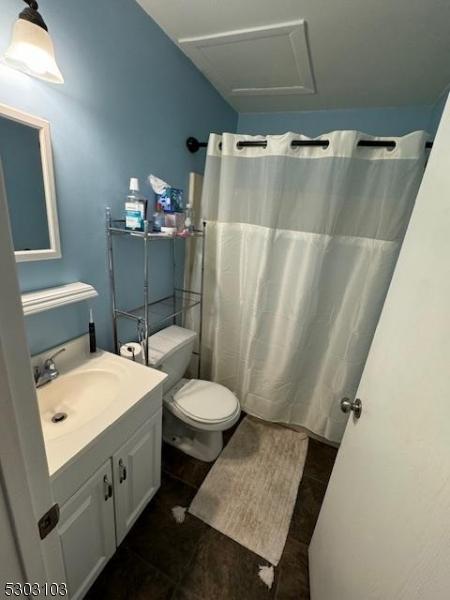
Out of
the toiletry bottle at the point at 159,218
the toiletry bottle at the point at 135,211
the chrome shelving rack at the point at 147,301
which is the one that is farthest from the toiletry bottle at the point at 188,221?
the toiletry bottle at the point at 135,211

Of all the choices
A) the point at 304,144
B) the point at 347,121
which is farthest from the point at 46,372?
the point at 347,121

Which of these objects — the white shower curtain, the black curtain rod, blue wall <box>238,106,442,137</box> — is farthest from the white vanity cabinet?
blue wall <box>238,106,442,137</box>

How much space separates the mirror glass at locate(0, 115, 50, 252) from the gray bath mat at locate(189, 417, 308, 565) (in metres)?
1.50

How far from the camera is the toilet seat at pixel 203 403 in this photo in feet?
4.75

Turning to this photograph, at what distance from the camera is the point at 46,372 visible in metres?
1.06

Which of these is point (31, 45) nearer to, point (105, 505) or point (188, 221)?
point (188, 221)

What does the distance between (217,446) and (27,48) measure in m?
1.95

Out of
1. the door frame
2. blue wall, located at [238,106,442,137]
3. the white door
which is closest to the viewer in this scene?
the door frame

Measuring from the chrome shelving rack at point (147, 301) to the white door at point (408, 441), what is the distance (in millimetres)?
996

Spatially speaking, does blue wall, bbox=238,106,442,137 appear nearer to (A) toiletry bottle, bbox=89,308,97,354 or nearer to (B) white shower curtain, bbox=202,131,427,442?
(B) white shower curtain, bbox=202,131,427,442

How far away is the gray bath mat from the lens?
127cm

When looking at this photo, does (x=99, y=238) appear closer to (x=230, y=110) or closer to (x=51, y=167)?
(x=51, y=167)

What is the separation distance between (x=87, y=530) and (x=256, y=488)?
93cm

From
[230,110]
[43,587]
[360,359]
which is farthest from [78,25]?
[360,359]
